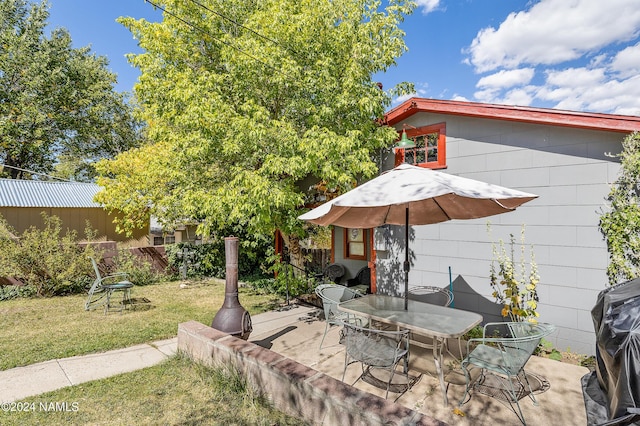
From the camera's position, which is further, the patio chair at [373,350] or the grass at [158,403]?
the patio chair at [373,350]

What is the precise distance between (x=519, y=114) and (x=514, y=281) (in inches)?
101

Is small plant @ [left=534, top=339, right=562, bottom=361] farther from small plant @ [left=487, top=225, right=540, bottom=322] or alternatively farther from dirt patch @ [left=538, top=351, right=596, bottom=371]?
small plant @ [left=487, top=225, right=540, bottom=322]

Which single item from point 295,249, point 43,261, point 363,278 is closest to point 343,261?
point 363,278

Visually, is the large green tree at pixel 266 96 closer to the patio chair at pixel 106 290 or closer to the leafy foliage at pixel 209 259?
the patio chair at pixel 106 290

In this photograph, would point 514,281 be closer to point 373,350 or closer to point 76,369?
point 373,350

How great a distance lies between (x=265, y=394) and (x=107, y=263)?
8.56m

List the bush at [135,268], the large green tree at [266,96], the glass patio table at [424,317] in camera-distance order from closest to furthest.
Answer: the glass patio table at [424,317]
the large green tree at [266,96]
the bush at [135,268]

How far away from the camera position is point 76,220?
11859 millimetres

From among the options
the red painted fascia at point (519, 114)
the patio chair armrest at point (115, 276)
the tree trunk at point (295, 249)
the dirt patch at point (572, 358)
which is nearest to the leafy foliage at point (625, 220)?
the red painted fascia at point (519, 114)

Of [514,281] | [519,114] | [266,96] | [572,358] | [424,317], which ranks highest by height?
[266,96]

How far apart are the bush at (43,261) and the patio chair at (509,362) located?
9.34m

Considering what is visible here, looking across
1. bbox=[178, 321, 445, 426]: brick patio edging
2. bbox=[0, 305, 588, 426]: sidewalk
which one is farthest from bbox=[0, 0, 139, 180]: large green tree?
bbox=[178, 321, 445, 426]: brick patio edging

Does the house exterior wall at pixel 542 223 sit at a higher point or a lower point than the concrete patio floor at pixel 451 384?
higher

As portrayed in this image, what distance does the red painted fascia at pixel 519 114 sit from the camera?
421 cm
